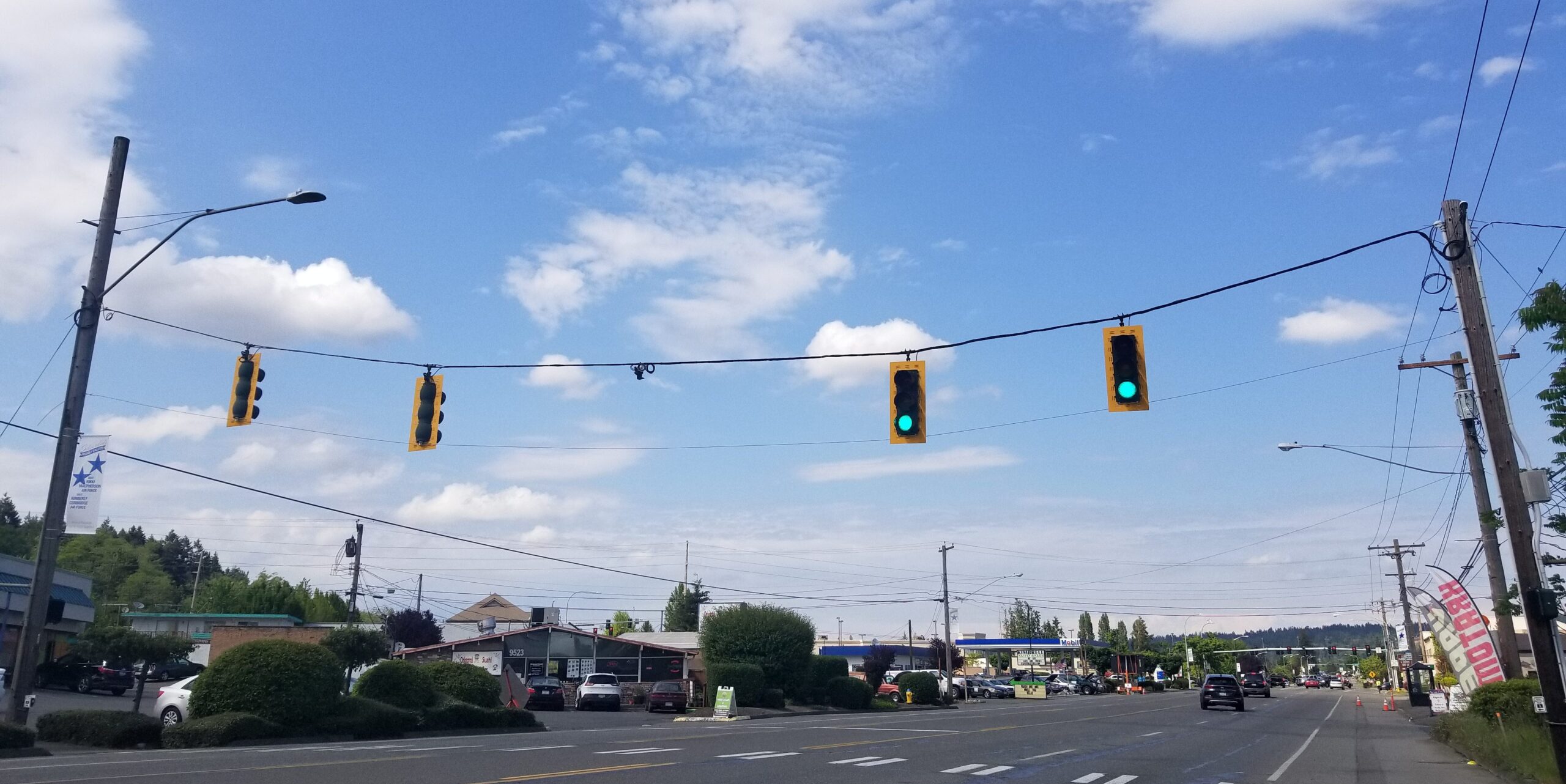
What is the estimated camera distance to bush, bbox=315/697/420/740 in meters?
26.0

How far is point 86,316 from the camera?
21.3 metres

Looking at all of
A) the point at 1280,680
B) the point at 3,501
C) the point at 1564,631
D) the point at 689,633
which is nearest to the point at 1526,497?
the point at 1564,631

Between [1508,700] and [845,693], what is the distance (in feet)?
128

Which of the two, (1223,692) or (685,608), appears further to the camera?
(685,608)

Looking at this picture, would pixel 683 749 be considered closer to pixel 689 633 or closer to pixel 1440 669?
pixel 1440 669

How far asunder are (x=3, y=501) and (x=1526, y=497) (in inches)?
7564

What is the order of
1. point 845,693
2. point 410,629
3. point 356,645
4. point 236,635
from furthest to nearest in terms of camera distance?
point 410,629 < point 236,635 < point 845,693 < point 356,645

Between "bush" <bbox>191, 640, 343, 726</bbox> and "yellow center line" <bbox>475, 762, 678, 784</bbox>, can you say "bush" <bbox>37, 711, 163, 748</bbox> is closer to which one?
"bush" <bbox>191, 640, 343, 726</bbox>

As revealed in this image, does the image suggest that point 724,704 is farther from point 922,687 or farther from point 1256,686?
point 1256,686

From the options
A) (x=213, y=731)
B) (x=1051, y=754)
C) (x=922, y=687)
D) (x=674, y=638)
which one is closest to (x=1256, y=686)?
(x=922, y=687)

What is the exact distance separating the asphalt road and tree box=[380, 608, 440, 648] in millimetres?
46667

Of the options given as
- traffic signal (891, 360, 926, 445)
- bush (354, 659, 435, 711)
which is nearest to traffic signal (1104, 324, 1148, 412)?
traffic signal (891, 360, 926, 445)

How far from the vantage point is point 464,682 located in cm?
3275

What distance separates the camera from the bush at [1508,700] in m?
23.6
